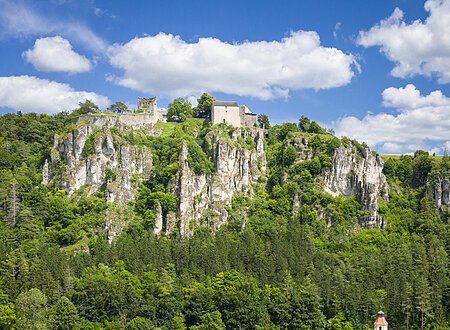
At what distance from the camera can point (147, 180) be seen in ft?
343

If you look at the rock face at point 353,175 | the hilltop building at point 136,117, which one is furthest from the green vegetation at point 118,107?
the rock face at point 353,175

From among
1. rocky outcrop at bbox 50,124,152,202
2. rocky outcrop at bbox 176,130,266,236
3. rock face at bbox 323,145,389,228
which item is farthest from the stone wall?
rock face at bbox 323,145,389,228

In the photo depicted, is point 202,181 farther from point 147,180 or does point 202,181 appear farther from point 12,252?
point 12,252

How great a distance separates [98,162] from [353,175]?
161 feet

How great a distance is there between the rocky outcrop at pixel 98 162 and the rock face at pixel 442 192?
5438 centimetres

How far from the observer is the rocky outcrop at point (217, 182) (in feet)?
322

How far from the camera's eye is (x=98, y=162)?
102625 mm

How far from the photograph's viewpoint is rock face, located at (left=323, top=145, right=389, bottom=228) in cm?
10462

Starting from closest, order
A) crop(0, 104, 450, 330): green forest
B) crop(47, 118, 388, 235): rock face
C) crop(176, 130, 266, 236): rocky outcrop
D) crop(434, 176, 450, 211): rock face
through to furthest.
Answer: crop(0, 104, 450, 330): green forest < crop(176, 130, 266, 236): rocky outcrop < crop(47, 118, 388, 235): rock face < crop(434, 176, 450, 211): rock face

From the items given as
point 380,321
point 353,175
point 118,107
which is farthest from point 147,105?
point 380,321

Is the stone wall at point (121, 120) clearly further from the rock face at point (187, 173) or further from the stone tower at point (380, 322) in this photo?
the stone tower at point (380, 322)

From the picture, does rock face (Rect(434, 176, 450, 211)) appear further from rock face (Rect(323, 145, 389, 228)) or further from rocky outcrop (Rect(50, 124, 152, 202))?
rocky outcrop (Rect(50, 124, 152, 202))

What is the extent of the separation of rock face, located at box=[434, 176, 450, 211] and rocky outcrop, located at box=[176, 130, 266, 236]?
33230 mm

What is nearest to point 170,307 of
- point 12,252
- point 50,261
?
point 50,261
